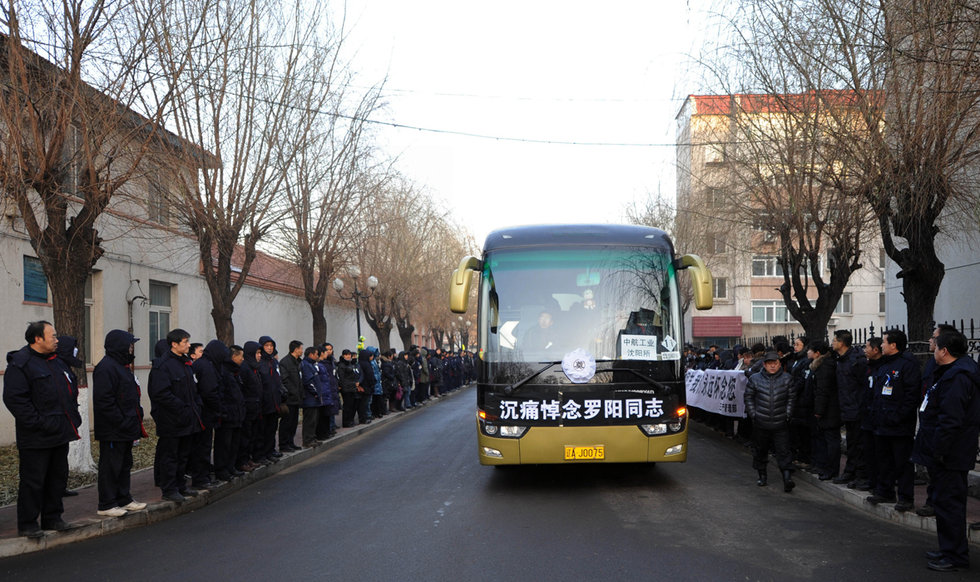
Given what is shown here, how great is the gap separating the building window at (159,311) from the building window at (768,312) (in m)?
41.2

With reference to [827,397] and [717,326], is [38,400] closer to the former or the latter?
[827,397]

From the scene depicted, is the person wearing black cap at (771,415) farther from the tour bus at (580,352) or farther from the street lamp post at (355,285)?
the street lamp post at (355,285)

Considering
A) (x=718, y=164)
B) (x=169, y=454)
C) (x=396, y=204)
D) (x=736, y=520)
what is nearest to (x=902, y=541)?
(x=736, y=520)

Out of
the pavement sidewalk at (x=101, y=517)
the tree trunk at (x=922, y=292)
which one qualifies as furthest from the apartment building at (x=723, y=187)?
the pavement sidewalk at (x=101, y=517)

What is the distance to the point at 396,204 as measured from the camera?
32188mm

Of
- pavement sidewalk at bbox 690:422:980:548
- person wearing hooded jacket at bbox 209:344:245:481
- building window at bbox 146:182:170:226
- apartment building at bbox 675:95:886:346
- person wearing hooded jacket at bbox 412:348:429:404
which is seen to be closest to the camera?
pavement sidewalk at bbox 690:422:980:548

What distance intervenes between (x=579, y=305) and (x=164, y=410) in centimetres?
506

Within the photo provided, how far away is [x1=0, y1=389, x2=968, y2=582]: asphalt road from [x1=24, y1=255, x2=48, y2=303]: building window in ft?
26.2

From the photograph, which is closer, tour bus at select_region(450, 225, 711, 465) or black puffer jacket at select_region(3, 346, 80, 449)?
black puffer jacket at select_region(3, 346, 80, 449)

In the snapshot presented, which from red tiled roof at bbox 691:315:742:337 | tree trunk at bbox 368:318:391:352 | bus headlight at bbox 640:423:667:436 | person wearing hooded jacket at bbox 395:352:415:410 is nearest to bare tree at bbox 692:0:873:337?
bus headlight at bbox 640:423:667:436

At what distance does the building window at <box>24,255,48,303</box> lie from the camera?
16422 millimetres

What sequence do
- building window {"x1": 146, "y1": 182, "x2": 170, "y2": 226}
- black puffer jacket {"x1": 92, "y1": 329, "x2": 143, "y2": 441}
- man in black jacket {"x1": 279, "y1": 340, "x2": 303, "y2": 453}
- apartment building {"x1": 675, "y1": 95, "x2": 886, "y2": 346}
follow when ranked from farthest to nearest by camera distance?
building window {"x1": 146, "y1": 182, "x2": 170, "y2": 226}, apartment building {"x1": 675, "y1": 95, "x2": 886, "y2": 346}, man in black jacket {"x1": 279, "y1": 340, "x2": 303, "y2": 453}, black puffer jacket {"x1": 92, "y1": 329, "x2": 143, "y2": 441}

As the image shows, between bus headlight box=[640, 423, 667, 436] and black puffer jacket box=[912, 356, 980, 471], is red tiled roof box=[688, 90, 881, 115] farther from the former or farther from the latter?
black puffer jacket box=[912, 356, 980, 471]

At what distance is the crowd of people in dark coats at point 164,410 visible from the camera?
25.5 feet
